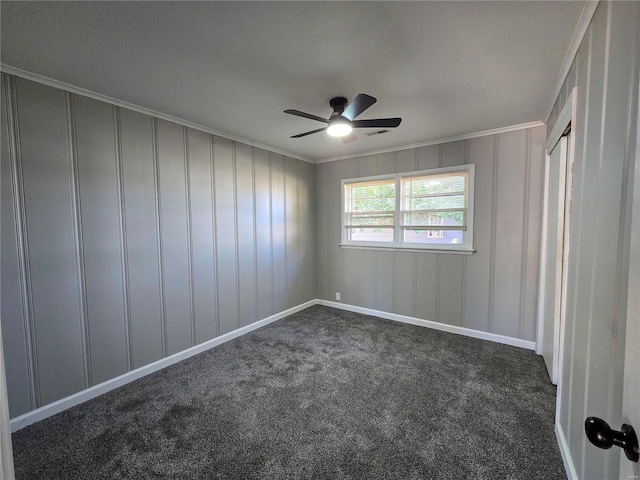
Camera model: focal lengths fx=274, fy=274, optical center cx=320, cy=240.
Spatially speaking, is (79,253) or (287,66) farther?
(79,253)

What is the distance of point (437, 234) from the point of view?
3764 millimetres

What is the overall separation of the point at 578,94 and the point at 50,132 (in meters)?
3.65

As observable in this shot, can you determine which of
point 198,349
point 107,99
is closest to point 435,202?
point 198,349

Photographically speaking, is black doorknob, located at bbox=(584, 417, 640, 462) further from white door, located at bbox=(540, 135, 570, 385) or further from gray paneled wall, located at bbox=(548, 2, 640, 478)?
white door, located at bbox=(540, 135, 570, 385)

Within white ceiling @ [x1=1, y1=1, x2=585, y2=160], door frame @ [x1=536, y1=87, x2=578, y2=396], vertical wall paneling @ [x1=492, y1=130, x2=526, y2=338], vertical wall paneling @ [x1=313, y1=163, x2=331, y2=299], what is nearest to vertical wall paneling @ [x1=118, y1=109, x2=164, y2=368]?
white ceiling @ [x1=1, y1=1, x2=585, y2=160]

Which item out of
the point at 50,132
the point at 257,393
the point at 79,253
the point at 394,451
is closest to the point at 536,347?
the point at 394,451

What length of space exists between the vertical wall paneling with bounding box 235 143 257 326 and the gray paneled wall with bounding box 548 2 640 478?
127 inches

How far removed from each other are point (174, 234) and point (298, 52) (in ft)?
7.10

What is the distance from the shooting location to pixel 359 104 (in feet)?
6.72

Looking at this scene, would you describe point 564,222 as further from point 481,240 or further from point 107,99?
point 107,99

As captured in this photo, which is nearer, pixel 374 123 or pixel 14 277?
pixel 14 277

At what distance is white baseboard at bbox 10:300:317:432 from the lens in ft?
6.70

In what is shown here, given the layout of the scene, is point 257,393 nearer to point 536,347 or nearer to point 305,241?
point 305,241

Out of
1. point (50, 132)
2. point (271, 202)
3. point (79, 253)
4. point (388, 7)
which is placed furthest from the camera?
point (271, 202)
